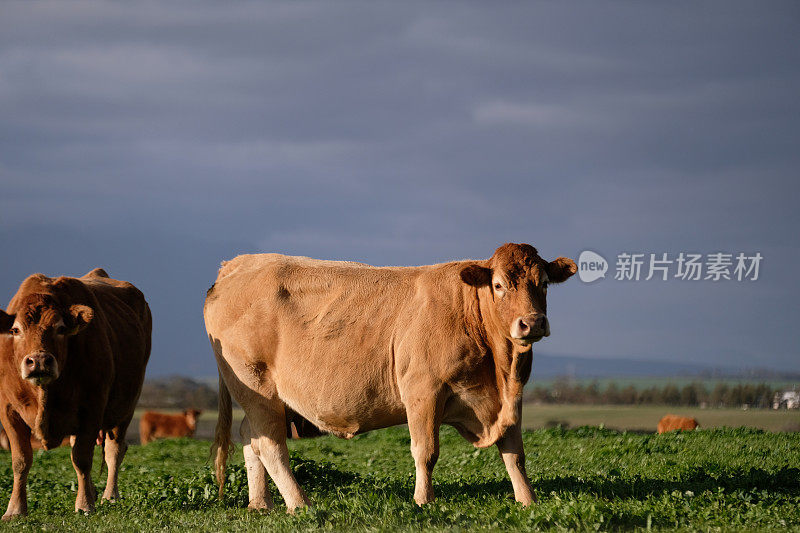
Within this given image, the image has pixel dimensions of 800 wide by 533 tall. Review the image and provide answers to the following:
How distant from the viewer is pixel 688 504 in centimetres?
905

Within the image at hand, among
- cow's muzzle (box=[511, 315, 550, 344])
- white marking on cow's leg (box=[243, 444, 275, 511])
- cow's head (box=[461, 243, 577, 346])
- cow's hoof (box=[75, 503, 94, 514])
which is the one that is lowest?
cow's hoof (box=[75, 503, 94, 514])

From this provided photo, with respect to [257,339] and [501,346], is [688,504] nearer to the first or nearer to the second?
[501,346]

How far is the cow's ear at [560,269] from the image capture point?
10.2 metres

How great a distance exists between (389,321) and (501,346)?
4.81ft

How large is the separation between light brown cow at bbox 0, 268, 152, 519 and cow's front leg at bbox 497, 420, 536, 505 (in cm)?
616

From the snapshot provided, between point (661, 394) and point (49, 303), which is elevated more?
point (49, 303)

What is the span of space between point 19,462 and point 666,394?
35.5m

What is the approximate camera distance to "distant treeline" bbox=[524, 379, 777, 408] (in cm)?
3422

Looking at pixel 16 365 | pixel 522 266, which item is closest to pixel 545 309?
pixel 522 266

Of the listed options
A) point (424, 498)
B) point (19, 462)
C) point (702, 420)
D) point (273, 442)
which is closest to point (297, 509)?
point (424, 498)

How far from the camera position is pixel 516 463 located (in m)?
10.1

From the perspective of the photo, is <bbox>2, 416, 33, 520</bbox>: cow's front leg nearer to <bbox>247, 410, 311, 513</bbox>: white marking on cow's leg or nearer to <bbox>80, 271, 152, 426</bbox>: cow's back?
<bbox>80, 271, 152, 426</bbox>: cow's back

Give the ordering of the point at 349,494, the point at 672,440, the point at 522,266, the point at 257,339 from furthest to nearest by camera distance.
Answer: the point at 672,440 < the point at 257,339 < the point at 349,494 < the point at 522,266

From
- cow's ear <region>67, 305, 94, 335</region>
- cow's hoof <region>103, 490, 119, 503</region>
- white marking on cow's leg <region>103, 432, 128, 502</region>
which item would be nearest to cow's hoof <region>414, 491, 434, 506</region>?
cow's ear <region>67, 305, 94, 335</region>
